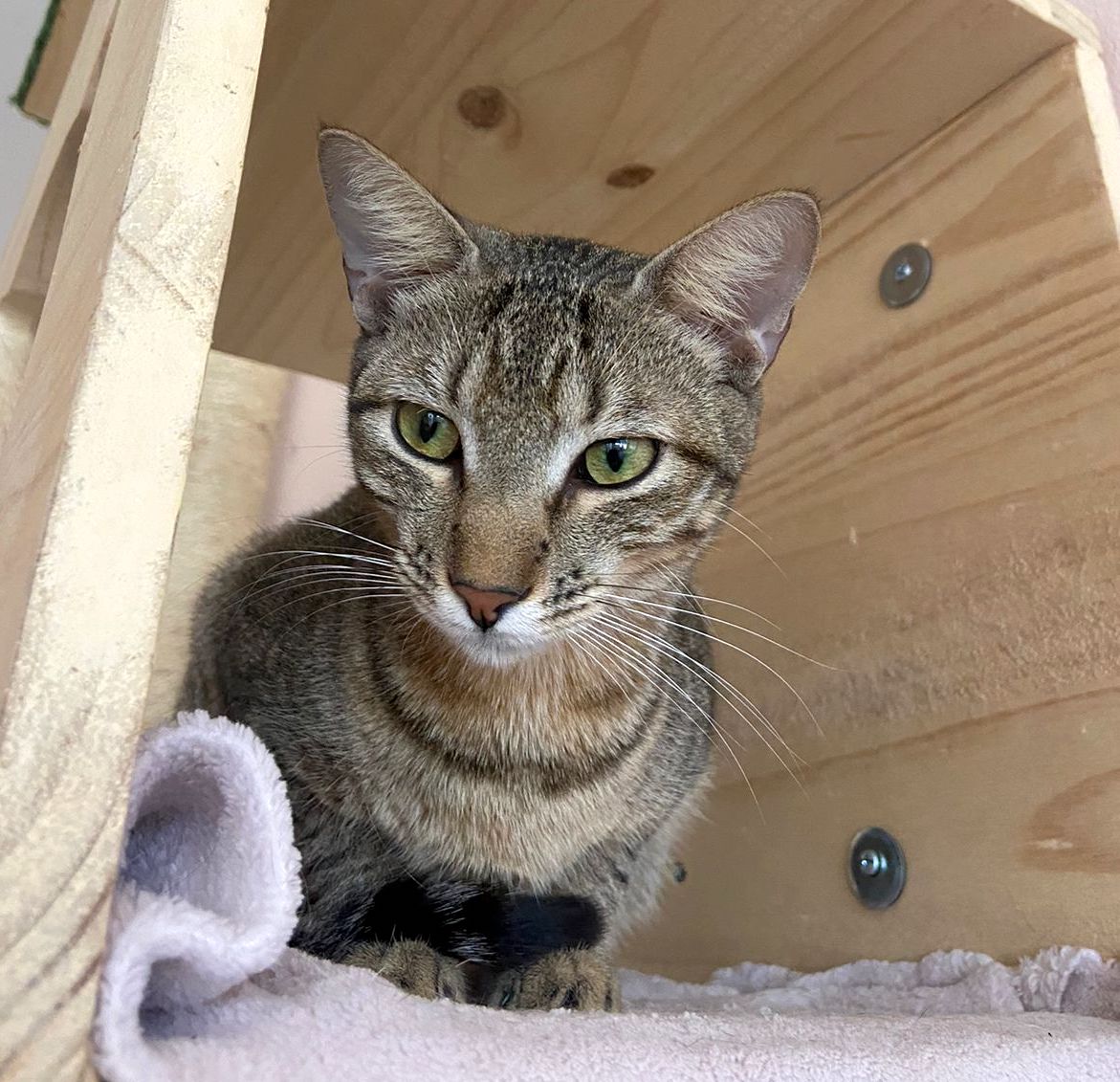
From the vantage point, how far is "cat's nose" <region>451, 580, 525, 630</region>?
849mm

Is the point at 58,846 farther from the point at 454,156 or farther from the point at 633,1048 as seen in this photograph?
the point at 454,156

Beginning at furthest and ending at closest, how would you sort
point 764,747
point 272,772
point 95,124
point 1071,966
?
point 764,747 < point 1071,966 < point 95,124 < point 272,772

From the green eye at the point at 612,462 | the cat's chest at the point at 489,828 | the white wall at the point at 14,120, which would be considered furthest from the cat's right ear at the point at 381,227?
the white wall at the point at 14,120

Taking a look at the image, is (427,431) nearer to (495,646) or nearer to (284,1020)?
(495,646)

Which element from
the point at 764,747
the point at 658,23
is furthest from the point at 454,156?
the point at 764,747

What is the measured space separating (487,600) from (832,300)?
2.33 feet

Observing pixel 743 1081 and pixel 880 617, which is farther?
pixel 880 617

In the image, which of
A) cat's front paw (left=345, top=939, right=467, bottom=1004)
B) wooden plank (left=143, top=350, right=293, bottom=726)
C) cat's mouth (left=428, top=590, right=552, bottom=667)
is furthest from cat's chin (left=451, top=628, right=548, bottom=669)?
wooden plank (left=143, top=350, right=293, bottom=726)

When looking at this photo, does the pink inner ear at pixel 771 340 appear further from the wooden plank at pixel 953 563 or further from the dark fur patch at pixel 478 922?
the dark fur patch at pixel 478 922

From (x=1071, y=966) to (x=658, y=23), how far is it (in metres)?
0.96

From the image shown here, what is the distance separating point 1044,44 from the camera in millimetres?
1081

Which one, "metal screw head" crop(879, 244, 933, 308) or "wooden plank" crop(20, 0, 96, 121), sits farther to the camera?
"metal screw head" crop(879, 244, 933, 308)

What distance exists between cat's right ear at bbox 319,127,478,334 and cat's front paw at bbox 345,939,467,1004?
0.61 metres

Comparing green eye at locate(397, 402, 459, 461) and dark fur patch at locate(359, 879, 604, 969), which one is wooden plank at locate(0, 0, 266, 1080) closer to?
green eye at locate(397, 402, 459, 461)
